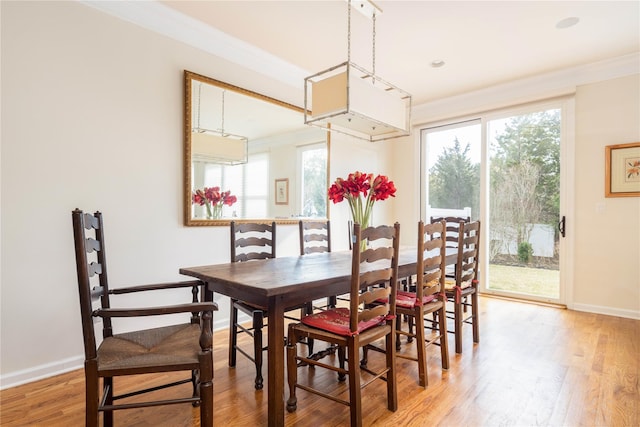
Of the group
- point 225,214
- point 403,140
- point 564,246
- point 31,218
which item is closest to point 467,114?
point 403,140

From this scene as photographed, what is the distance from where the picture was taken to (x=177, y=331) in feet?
5.69

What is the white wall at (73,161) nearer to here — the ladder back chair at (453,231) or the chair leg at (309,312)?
the chair leg at (309,312)

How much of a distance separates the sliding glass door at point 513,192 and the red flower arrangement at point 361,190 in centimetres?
265

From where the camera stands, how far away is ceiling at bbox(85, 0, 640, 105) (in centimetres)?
269

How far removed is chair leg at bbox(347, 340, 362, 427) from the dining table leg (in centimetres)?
33

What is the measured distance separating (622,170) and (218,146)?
4.13m

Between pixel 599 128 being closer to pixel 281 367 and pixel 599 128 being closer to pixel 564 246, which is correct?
pixel 564 246

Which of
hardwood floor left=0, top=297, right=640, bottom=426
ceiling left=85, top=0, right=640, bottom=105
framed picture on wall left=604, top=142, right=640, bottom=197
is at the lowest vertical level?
hardwood floor left=0, top=297, right=640, bottom=426

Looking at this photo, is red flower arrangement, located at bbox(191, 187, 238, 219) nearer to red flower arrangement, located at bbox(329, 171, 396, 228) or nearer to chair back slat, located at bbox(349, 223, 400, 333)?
red flower arrangement, located at bbox(329, 171, 396, 228)

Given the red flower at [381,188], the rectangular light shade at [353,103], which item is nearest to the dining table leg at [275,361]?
the red flower at [381,188]

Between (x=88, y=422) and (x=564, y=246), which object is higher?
(x=564, y=246)

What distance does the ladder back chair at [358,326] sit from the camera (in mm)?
1661

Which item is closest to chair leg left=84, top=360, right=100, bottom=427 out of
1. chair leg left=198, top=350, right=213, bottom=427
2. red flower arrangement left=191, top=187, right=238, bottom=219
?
chair leg left=198, top=350, right=213, bottom=427

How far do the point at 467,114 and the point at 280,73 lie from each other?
2.63 meters
